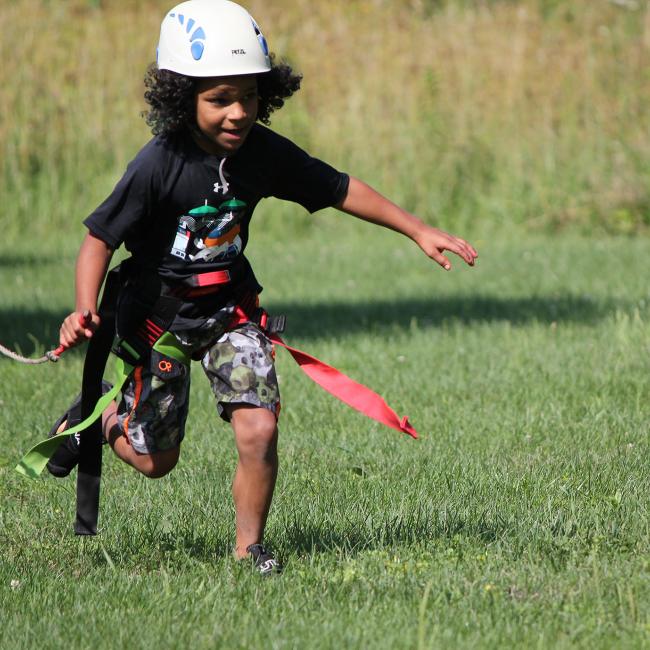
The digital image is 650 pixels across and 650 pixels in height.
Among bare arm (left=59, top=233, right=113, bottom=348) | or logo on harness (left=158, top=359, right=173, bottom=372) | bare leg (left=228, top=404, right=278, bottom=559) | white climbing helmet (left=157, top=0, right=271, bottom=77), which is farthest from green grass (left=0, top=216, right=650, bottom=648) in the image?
white climbing helmet (left=157, top=0, right=271, bottom=77)

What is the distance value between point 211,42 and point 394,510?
1.91m

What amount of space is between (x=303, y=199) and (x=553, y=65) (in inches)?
499

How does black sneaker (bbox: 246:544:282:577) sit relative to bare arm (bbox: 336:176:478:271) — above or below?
below

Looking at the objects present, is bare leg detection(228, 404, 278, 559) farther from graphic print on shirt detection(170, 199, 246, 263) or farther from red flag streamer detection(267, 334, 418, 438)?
graphic print on shirt detection(170, 199, 246, 263)

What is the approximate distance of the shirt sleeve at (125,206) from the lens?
14.6ft

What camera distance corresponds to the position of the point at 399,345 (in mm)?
9258

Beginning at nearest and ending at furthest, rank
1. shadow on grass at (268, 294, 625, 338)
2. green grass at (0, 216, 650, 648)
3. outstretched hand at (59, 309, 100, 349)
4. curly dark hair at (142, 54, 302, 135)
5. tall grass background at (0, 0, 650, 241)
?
1. green grass at (0, 216, 650, 648)
2. outstretched hand at (59, 309, 100, 349)
3. curly dark hair at (142, 54, 302, 135)
4. shadow on grass at (268, 294, 625, 338)
5. tall grass background at (0, 0, 650, 241)

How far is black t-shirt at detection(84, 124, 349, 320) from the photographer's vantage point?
4.48 metres

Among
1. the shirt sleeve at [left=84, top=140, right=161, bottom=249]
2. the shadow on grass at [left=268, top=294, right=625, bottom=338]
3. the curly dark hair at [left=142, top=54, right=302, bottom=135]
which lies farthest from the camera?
the shadow on grass at [left=268, top=294, right=625, bottom=338]

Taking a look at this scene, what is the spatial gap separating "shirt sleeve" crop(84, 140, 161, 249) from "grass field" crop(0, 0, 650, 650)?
1142 mm

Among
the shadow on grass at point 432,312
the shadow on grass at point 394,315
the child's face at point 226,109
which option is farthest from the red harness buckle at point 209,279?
the shadow on grass at point 432,312

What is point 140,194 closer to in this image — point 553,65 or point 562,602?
point 562,602

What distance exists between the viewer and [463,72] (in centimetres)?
1684

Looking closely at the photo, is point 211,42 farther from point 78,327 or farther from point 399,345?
point 399,345
